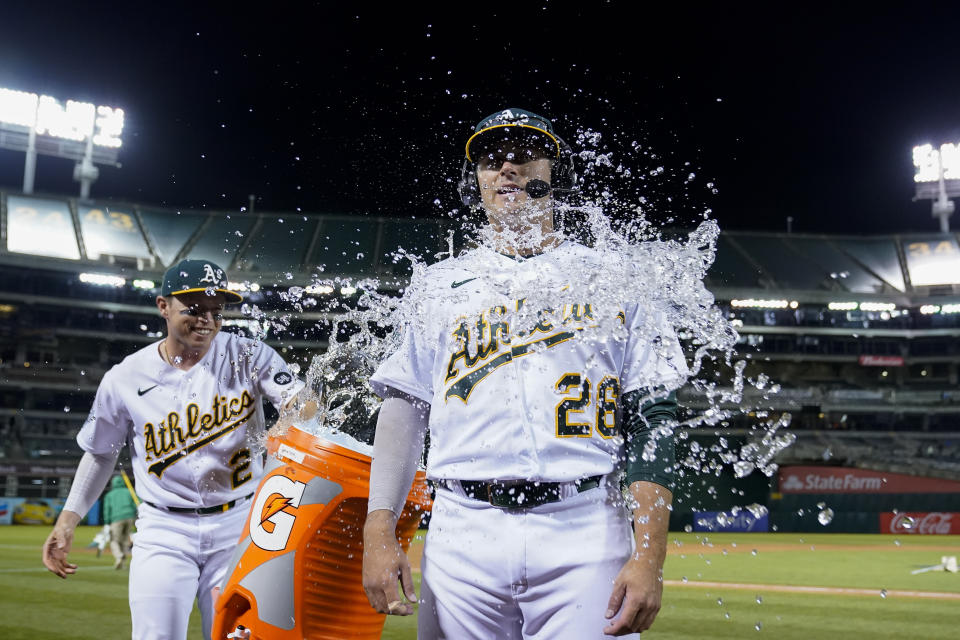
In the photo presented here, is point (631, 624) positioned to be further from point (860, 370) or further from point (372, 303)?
point (860, 370)

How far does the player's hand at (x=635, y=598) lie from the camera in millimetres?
1811

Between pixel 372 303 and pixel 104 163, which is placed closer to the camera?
pixel 372 303

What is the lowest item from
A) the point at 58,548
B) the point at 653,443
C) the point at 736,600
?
the point at 736,600

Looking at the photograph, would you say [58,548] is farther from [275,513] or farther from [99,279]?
[99,279]

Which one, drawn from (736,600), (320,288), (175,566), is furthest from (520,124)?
(736,600)

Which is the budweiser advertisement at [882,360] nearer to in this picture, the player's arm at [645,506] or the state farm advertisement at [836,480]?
the state farm advertisement at [836,480]

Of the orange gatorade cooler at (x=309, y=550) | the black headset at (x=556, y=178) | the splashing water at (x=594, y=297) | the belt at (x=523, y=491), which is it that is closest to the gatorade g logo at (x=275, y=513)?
the orange gatorade cooler at (x=309, y=550)

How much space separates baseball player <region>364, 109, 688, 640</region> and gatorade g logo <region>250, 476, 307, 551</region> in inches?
17.3

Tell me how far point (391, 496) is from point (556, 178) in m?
1.01

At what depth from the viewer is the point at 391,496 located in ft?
7.04

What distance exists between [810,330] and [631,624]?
42106mm

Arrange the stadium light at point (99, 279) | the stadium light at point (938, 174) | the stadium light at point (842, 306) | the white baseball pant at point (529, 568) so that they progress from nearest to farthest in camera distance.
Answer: the white baseball pant at point (529, 568), the stadium light at point (99, 279), the stadium light at point (842, 306), the stadium light at point (938, 174)

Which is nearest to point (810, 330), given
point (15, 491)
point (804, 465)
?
point (804, 465)

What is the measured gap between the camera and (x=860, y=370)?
4203 centimetres
